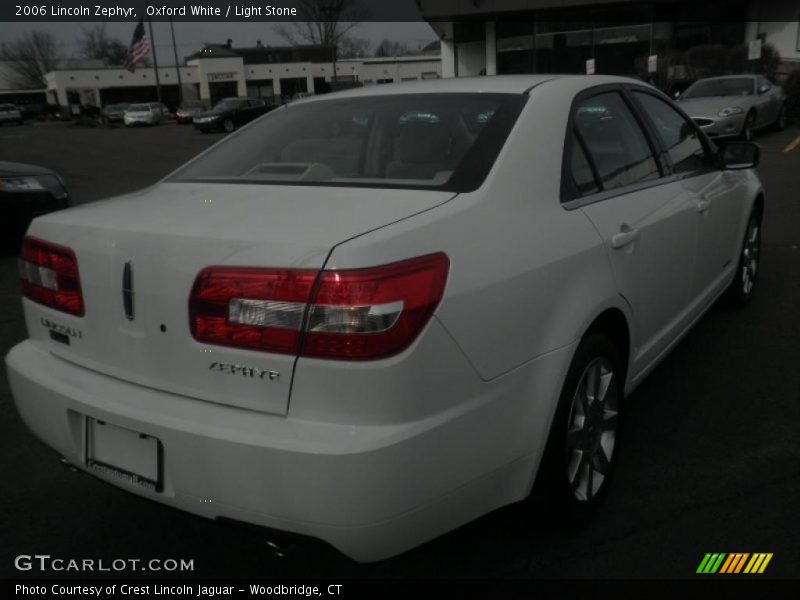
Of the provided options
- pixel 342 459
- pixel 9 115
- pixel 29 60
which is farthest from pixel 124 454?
pixel 29 60

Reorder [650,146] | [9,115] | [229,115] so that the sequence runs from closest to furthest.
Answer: [650,146] < [229,115] < [9,115]

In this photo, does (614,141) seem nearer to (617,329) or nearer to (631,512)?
(617,329)

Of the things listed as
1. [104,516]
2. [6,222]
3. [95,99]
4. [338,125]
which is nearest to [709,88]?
[6,222]

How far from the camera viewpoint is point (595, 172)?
2.76m

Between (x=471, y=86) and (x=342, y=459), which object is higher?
(x=471, y=86)

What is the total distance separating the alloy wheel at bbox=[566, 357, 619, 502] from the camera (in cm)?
247

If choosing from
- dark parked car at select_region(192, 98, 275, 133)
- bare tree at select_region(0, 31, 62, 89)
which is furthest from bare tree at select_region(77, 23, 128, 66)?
dark parked car at select_region(192, 98, 275, 133)

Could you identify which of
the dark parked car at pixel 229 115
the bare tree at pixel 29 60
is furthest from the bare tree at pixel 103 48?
the dark parked car at pixel 229 115

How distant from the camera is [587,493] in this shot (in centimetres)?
258

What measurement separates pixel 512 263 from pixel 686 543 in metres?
1.19

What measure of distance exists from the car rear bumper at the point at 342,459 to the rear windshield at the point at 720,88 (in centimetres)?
1513

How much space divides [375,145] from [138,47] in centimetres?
4011

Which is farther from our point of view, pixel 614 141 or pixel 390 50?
pixel 390 50

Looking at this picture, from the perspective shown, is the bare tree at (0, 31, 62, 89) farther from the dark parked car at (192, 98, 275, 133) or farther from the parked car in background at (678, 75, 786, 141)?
the parked car in background at (678, 75, 786, 141)
